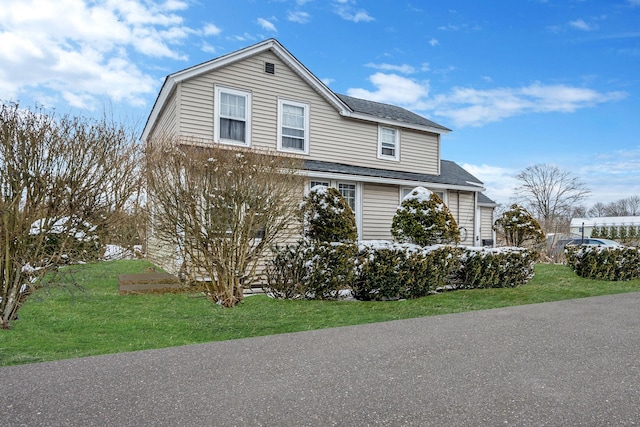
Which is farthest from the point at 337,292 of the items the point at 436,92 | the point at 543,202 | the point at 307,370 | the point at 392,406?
the point at 543,202

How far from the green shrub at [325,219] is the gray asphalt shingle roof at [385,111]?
5.85 meters

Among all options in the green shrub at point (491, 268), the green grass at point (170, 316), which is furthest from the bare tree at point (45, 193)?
the green shrub at point (491, 268)

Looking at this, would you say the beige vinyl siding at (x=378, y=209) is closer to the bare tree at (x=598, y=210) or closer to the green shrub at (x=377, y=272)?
the green shrub at (x=377, y=272)

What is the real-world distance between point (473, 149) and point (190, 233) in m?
19.7

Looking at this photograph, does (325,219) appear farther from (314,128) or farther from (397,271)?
(314,128)

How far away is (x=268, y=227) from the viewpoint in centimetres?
786

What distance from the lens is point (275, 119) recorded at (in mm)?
12805

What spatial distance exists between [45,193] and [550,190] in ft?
130

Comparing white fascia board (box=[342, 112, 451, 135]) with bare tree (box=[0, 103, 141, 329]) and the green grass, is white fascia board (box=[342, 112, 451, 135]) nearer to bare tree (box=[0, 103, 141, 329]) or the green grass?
the green grass

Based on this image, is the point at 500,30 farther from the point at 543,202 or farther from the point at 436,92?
the point at 543,202

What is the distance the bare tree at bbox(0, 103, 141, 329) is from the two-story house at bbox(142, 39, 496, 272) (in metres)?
4.77

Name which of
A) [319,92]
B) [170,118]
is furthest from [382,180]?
[170,118]

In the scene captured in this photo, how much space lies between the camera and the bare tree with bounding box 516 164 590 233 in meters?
36.4

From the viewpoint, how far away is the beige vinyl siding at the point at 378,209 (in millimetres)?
13664
